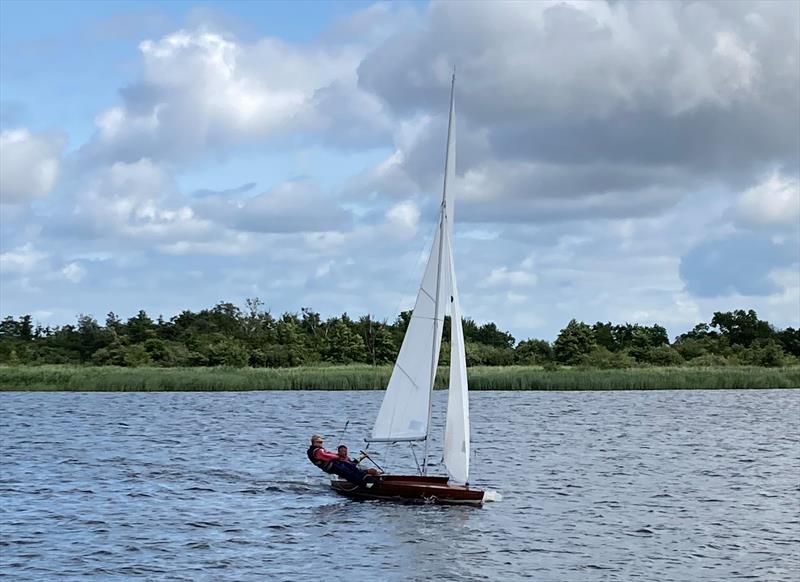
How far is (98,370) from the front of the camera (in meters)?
97.1

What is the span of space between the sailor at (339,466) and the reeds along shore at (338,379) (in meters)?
47.2

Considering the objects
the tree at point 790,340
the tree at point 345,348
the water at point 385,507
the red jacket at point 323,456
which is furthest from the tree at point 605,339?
the red jacket at point 323,456

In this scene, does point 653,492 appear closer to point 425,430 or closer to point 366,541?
point 425,430

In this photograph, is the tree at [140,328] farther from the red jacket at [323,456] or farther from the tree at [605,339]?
the red jacket at [323,456]

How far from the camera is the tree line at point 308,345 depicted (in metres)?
114

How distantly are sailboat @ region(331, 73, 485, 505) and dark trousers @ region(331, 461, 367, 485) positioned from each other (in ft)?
3.99

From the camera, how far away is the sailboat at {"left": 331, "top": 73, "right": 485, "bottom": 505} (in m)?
32.1

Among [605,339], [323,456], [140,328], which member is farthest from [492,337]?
[323,456]

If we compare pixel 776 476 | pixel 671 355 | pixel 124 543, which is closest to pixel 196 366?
pixel 671 355

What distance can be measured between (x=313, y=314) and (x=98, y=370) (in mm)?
53873

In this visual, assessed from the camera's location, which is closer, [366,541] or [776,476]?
[366,541]

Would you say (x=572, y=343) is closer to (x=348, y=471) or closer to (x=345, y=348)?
(x=345, y=348)

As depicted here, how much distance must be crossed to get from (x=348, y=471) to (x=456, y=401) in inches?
199

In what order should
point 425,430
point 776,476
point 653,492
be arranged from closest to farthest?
1. point 425,430
2. point 653,492
3. point 776,476
